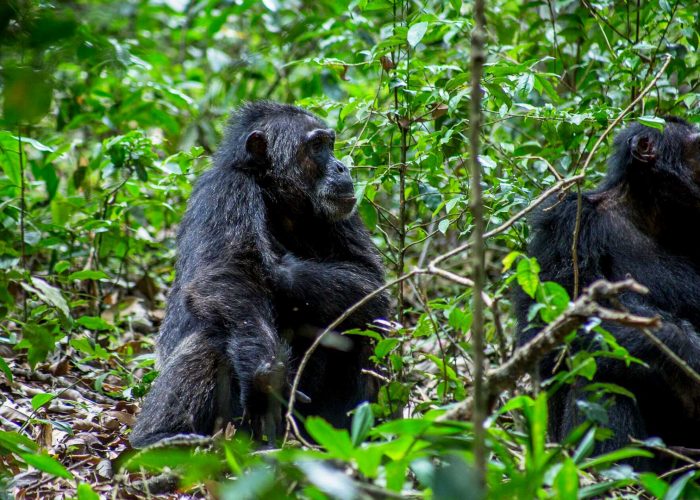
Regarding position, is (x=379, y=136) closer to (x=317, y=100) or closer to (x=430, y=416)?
(x=317, y=100)

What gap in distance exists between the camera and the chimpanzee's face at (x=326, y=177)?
5930mm

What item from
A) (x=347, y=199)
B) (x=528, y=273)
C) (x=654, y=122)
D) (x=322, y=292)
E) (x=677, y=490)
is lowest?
(x=677, y=490)

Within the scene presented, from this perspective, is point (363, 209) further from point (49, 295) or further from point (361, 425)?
point (361, 425)

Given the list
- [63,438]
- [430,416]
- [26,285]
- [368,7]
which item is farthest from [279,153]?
[430,416]

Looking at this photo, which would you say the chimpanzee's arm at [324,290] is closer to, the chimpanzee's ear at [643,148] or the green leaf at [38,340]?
the green leaf at [38,340]

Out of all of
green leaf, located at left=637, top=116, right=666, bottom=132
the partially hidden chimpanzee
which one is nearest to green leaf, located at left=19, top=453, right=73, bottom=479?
the partially hidden chimpanzee

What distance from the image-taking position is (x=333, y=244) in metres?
6.12

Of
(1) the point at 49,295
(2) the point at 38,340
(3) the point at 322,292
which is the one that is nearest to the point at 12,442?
(2) the point at 38,340

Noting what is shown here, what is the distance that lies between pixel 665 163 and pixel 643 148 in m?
0.19

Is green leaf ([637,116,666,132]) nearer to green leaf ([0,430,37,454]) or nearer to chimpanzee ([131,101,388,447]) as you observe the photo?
chimpanzee ([131,101,388,447])

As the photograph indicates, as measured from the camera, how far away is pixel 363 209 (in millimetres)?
6676

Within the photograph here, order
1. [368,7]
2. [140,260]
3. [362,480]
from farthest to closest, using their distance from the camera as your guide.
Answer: [140,260], [368,7], [362,480]

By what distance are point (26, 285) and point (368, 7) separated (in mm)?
3170

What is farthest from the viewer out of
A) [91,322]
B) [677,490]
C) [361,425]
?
[91,322]
